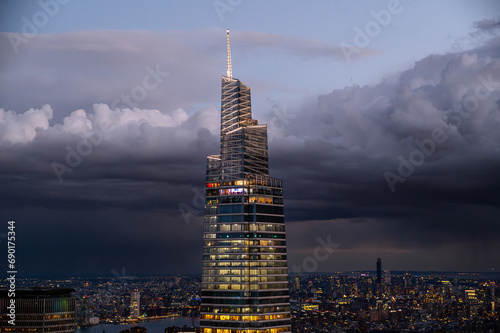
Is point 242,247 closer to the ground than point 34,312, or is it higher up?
higher up

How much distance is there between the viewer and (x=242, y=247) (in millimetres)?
118625

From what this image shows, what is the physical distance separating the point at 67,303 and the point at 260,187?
71.9 m

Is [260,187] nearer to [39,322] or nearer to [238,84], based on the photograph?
[238,84]

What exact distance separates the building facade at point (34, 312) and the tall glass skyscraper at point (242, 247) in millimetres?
54825

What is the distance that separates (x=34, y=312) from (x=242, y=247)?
A: 2642 inches

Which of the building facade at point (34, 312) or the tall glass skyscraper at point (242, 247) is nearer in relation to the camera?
the tall glass skyscraper at point (242, 247)

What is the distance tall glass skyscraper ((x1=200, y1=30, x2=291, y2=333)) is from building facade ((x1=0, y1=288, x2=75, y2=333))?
54.8 m

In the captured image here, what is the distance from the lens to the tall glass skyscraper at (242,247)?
117688mm

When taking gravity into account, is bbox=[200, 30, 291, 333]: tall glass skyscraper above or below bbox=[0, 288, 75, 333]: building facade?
above

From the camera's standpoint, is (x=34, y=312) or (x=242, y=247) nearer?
(x=242, y=247)

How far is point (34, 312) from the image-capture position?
152 meters

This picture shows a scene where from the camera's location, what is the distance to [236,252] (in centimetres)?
11912

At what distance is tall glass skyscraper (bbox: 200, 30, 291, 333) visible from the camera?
386ft

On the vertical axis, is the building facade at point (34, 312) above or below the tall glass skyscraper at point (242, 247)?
below
